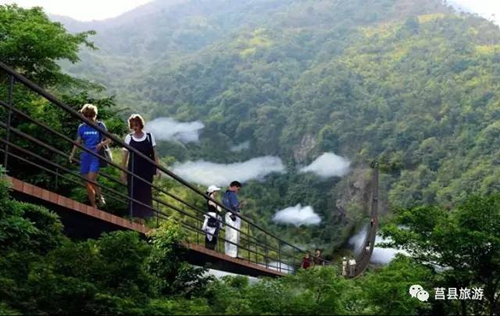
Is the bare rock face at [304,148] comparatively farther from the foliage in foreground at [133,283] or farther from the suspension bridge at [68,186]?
the foliage in foreground at [133,283]

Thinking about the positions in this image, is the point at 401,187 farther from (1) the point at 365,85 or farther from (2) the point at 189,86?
(2) the point at 189,86

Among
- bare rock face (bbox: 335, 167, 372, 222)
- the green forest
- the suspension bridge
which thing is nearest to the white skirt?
the suspension bridge

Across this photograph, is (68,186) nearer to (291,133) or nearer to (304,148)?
(304,148)

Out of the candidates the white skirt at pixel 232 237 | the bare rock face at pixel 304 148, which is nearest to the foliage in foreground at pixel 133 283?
the white skirt at pixel 232 237

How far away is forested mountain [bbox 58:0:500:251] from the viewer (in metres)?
63.7

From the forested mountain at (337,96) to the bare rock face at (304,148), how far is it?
0.12 meters

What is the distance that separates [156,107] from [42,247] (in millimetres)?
82527

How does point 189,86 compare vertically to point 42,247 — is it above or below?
above

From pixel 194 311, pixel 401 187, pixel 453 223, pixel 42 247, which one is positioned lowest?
pixel 194 311

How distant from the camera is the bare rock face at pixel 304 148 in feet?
265

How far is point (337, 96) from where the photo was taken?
3398 inches

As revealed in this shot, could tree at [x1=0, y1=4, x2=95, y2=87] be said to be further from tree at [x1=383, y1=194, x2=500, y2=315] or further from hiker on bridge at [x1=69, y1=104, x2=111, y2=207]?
tree at [x1=383, y1=194, x2=500, y2=315]

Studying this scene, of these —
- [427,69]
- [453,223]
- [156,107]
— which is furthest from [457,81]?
[453,223]

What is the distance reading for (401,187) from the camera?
197 feet
